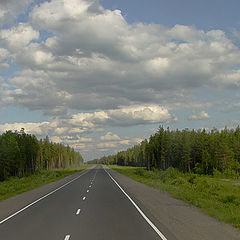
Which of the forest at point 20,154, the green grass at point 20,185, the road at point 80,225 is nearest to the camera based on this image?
the road at point 80,225

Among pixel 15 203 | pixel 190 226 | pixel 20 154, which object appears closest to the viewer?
pixel 190 226

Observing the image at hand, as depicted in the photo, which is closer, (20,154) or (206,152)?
(206,152)

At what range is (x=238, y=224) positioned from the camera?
11.5 metres

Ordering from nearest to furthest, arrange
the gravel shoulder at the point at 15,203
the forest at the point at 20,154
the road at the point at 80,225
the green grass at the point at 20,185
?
the road at the point at 80,225 < the gravel shoulder at the point at 15,203 < the green grass at the point at 20,185 < the forest at the point at 20,154

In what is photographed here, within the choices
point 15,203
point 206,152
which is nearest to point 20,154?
point 206,152

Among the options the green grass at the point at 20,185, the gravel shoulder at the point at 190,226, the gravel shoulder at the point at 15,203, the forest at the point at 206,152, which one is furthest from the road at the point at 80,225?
the forest at the point at 206,152

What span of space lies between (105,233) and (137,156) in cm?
18536

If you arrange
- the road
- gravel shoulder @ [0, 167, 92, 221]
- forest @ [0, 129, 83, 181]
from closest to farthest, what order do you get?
the road
gravel shoulder @ [0, 167, 92, 221]
forest @ [0, 129, 83, 181]

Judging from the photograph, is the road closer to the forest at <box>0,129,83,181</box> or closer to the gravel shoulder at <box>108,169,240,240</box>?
the gravel shoulder at <box>108,169,240,240</box>

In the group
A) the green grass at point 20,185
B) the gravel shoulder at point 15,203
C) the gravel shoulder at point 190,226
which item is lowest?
the green grass at point 20,185

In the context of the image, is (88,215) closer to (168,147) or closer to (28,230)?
(28,230)

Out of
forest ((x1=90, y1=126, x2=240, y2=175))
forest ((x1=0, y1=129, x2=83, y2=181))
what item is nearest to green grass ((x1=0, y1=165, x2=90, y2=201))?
forest ((x1=0, y1=129, x2=83, y2=181))

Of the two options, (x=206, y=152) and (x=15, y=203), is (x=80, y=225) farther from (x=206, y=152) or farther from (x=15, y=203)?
(x=206, y=152)

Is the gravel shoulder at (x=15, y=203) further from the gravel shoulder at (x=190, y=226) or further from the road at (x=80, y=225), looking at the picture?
the gravel shoulder at (x=190, y=226)
